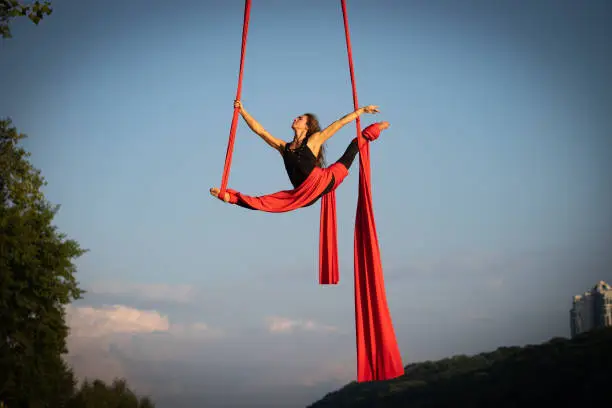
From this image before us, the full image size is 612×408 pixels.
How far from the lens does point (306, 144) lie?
7324mm

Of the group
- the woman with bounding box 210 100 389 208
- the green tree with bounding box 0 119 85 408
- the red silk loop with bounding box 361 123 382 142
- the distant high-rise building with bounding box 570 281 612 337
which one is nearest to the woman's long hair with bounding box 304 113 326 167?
the woman with bounding box 210 100 389 208

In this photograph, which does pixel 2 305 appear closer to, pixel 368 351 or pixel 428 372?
pixel 368 351

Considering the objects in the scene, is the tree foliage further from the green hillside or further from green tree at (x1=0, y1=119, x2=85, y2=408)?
the green hillside

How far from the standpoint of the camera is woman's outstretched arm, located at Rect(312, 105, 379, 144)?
7.30 metres

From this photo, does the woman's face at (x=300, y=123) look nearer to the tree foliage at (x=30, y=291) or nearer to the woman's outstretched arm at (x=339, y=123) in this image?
the woman's outstretched arm at (x=339, y=123)

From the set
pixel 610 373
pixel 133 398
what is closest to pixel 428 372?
pixel 610 373

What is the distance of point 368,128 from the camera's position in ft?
24.1

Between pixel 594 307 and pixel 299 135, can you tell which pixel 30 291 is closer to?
pixel 299 135

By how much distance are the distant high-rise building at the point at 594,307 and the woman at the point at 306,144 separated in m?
16.2

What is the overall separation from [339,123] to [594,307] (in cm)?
1803

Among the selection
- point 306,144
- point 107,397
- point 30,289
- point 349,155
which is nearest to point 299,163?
point 306,144

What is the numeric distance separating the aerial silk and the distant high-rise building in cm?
1595

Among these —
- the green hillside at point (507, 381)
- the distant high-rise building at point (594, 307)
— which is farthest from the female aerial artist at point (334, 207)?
the distant high-rise building at point (594, 307)

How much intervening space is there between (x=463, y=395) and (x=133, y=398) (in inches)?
475
